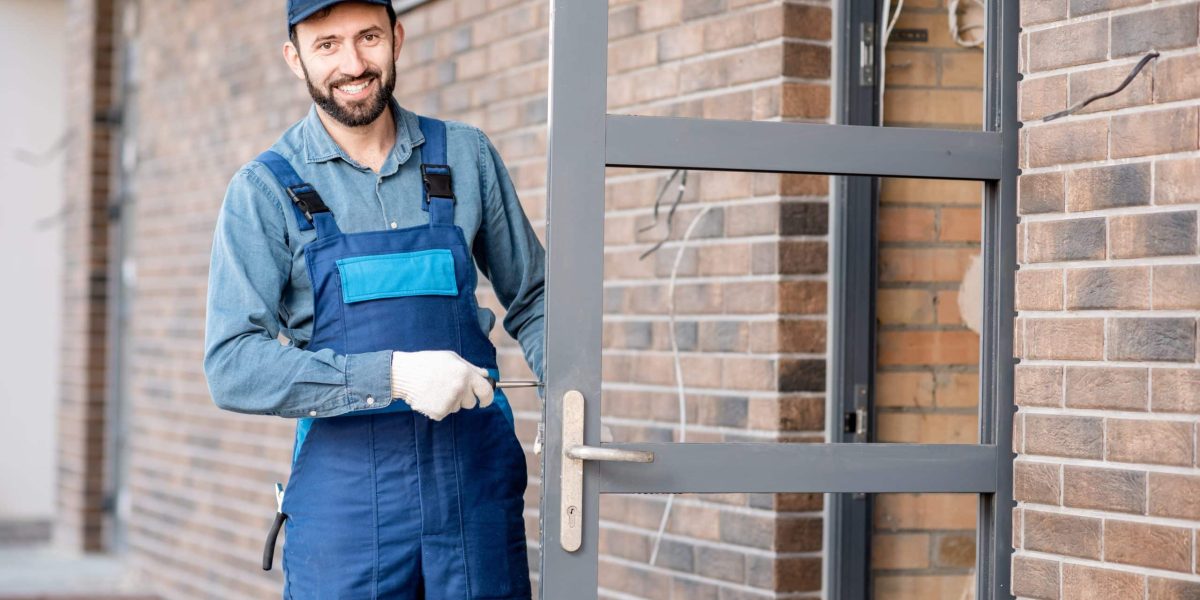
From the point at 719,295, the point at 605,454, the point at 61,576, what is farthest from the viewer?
the point at 61,576

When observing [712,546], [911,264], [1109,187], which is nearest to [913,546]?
[712,546]

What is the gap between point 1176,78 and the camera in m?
2.35

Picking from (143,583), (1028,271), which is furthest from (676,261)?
(143,583)

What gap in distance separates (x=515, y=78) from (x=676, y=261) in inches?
34.8

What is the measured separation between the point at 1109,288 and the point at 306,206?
1.31m

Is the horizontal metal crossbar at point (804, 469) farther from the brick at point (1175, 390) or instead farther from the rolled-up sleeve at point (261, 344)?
the rolled-up sleeve at point (261, 344)

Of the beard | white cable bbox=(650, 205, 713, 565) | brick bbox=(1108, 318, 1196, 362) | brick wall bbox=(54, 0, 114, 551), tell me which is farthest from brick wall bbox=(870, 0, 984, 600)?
brick wall bbox=(54, 0, 114, 551)

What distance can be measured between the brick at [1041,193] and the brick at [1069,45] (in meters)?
0.18

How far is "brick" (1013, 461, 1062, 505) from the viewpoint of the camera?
2506mm

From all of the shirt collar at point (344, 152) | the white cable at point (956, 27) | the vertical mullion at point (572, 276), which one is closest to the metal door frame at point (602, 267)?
the vertical mullion at point (572, 276)

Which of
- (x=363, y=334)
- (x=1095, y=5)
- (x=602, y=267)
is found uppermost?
(x=1095, y=5)

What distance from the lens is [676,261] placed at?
3639 mm

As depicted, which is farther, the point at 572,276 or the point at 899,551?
the point at 899,551

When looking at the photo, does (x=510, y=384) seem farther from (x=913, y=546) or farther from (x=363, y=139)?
(x=913, y=546)
